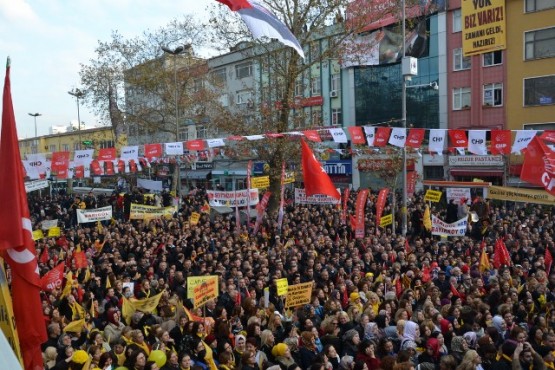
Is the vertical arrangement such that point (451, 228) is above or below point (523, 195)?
below

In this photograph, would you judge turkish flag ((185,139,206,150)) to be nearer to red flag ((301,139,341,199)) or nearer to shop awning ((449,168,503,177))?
red flag ((301,139,341,199))

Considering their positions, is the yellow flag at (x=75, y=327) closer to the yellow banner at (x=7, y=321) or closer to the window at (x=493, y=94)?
the yellow banner at (x=7, y=321)

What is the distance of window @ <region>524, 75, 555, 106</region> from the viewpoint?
2941 centimetres

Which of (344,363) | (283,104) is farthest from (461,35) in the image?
→ (344,363)

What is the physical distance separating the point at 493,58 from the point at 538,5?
3463 mm

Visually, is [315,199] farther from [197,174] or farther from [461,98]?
[197,174]

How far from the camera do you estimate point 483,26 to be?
3103 centimetres

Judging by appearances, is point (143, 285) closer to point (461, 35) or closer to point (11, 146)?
point (11, 146)

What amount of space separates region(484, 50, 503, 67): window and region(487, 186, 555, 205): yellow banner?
15833mm

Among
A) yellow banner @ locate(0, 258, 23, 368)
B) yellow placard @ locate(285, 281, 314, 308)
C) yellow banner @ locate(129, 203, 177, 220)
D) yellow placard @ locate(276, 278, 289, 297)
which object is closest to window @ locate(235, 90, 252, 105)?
yellow banner @ locate(129, 203, 177, 220)

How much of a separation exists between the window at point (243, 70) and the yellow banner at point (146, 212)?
28.7 m

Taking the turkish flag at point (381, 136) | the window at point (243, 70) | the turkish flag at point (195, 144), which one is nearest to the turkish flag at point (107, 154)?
the turkish flag at point (195, 144)

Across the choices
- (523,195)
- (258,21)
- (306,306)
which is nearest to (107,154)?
(306,306)

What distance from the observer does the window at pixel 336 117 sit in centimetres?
3997
